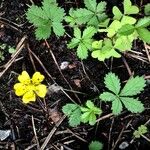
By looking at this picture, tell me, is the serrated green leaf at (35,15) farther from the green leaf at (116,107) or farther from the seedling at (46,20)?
the green leaf at (116,107)

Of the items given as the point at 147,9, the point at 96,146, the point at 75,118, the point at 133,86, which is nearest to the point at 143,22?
the point at 147,9

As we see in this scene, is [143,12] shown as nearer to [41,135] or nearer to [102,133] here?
[102,133]

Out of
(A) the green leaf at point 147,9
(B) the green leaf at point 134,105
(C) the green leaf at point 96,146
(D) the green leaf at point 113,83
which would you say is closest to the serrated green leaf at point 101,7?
(A) the green leaf at point 147,9

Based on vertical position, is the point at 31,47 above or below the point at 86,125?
above

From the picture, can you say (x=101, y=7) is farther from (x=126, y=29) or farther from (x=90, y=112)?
(x=90, y=112)

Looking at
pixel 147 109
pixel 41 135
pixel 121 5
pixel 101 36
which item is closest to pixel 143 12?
pixel 121 5

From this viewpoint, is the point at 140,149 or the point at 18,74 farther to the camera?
the point at 18,74

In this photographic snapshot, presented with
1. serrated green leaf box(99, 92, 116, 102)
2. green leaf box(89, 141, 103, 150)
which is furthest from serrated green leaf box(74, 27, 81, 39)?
green leaf box(89, 141, 103, 150)
